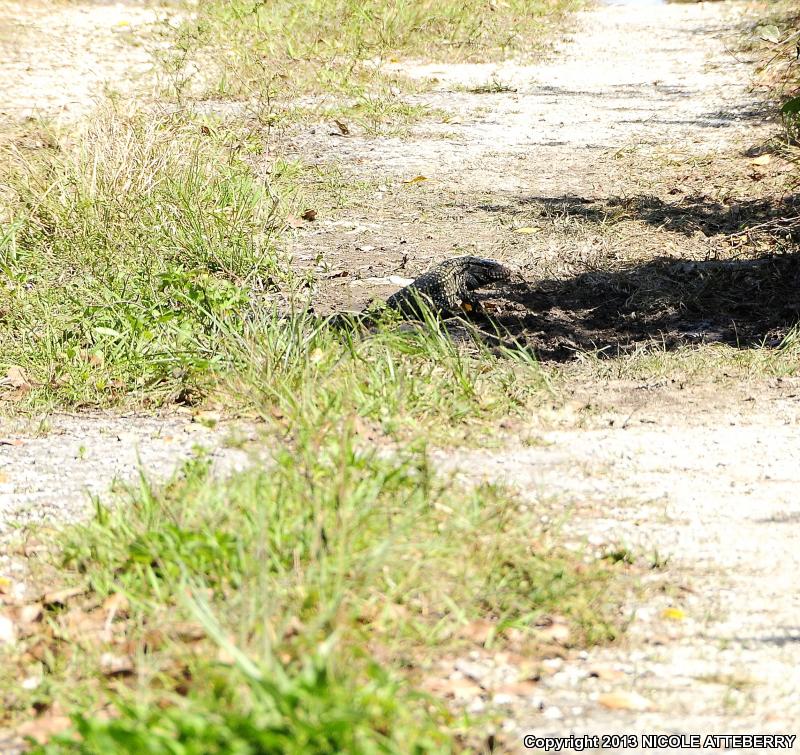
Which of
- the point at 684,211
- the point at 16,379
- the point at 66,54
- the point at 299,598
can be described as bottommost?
the point at 16,379

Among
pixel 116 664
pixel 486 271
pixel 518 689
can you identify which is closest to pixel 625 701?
pixel 518 689

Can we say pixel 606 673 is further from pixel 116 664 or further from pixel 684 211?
pixel 684 211

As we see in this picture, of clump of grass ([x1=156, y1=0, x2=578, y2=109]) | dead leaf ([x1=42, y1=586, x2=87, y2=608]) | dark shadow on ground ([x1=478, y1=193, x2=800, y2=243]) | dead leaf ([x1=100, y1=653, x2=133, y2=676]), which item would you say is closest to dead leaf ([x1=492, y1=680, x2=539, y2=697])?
dead leaf ([x1=100, y1=653, x2=133, y2=676])

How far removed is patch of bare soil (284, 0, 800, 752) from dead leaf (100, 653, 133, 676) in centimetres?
71

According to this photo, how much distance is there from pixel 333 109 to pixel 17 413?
19.3 feet

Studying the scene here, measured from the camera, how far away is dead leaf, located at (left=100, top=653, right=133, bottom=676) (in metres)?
2.28

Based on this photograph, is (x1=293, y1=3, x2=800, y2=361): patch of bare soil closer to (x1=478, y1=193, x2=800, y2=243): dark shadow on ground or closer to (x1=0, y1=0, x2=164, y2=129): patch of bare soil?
(x1=478, y1=193, x2=800, y2=243): dark shadow on ground

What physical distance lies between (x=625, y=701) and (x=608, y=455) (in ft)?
4.39

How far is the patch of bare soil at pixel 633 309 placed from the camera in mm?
2363

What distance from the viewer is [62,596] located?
260 cm

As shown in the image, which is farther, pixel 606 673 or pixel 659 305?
pixel 659 305

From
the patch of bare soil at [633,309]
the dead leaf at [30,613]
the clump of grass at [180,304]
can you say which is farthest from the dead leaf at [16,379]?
the dead leaf at [30,613]

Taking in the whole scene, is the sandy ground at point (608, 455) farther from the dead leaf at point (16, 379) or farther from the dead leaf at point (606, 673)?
the dead leaf at point (16, 379)

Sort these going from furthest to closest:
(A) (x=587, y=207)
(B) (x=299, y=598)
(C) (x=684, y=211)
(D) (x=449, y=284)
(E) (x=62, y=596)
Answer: (A) (x=587, y=207)
(C) (x=684, y=211)
(D) (x=449, y=284)
(E) (x=62, y=596)
(B) (x=299, y=598)
